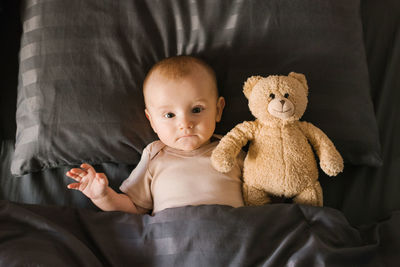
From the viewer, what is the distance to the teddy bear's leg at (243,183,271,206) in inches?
→ 39.4

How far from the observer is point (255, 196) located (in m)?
1.00

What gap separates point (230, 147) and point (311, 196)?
0.77ft

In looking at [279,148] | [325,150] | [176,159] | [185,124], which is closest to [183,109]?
[185,124]

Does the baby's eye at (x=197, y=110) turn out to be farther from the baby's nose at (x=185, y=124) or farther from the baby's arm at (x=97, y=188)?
the baby's arm at (x=97, y=188)

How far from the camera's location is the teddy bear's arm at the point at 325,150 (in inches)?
37.4

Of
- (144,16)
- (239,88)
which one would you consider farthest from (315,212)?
(144,16)

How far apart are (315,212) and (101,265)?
503 mm

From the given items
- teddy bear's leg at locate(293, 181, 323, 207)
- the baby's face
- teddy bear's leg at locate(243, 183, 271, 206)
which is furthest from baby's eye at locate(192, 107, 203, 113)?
teddy bear's leg at locate(293, 181, 323, 207)

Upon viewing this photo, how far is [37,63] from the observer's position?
1.18 metres

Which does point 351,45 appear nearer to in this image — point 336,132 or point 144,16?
point 336,132

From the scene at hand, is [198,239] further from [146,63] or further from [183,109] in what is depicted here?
[146,63]

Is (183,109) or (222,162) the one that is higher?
(183,109)

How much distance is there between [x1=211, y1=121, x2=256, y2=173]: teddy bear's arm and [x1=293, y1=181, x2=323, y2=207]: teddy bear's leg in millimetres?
190

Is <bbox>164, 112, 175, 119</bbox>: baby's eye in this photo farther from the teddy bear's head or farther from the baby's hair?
the teddy bear's head
